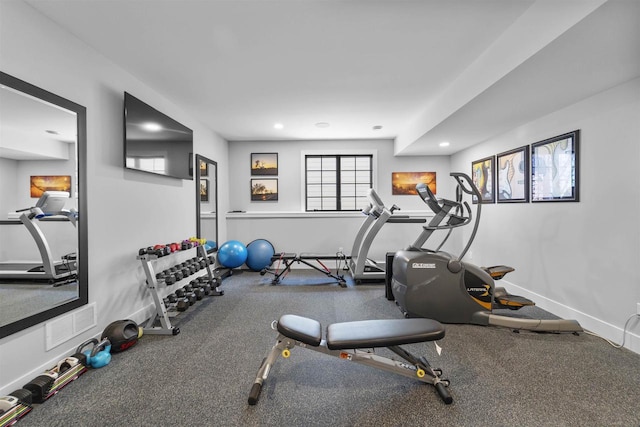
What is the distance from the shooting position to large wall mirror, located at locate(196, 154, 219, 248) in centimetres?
406

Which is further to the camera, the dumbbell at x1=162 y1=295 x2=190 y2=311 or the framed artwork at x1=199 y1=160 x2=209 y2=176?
the framed artwork at x1=199 y1=160 x2=209 y2=176

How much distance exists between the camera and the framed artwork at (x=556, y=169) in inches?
109

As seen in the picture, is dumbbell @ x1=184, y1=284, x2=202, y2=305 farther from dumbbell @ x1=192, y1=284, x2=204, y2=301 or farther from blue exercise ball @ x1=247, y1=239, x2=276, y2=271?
blue exercise ball @ x1=247, y1=239, x2=276, y2=271

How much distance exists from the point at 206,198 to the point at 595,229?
4900mm

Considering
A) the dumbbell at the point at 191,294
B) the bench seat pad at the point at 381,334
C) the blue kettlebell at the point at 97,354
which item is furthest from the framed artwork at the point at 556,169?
the blue kettlebell at the point at 97,354

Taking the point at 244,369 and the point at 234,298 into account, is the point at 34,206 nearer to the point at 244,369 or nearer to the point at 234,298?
the point at 244,369

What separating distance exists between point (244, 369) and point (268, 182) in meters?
3.98

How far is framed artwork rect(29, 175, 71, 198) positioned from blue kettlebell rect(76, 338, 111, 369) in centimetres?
119

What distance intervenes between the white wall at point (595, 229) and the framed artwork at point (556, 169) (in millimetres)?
60

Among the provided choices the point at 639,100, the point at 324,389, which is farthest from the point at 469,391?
the point at 639,100

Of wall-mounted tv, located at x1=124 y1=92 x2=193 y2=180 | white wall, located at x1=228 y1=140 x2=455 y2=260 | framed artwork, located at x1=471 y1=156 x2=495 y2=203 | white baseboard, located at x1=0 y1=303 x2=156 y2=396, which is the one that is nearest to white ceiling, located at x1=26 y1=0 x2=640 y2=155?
wall-mounted tv, located at x1=124 y1=92 x2=193 y2=180

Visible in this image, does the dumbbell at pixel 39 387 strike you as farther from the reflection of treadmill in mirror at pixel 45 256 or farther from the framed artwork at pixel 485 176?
the framed artwork at pixel 485 176

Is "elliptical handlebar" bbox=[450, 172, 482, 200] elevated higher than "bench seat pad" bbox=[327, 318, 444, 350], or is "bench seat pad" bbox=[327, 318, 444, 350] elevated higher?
"elliptical handlebar" bbox=[450, 172, 482, 200]

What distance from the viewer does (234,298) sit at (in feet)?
11.7
